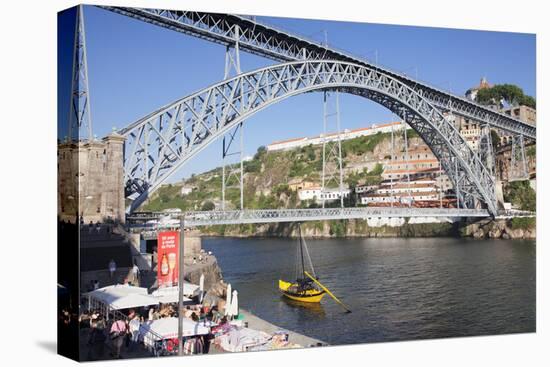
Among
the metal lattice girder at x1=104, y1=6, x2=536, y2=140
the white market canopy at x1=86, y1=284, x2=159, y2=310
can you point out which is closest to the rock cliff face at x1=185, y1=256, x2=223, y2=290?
the white market canopy at x1=86, y1=284, x2=159, y2=310

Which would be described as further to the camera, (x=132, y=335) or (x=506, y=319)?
(x=506, y=319)

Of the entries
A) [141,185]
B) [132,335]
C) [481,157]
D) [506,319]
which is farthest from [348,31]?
[481,157]

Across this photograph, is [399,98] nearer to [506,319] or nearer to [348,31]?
[348,31]

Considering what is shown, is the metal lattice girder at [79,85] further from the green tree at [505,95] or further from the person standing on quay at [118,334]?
the green tree at [505,95]

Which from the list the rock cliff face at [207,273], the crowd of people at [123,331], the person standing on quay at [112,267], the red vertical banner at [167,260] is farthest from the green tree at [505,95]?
the person standing on quay at [112,267]

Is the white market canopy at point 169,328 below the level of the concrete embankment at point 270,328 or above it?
above
